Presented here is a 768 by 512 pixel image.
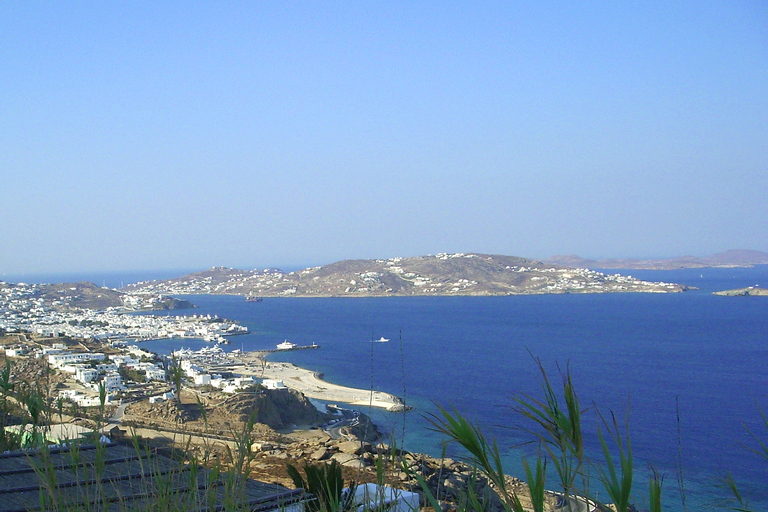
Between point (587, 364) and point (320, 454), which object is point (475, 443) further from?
point (587, 364)

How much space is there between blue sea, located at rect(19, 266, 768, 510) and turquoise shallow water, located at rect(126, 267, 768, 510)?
0.08 metres

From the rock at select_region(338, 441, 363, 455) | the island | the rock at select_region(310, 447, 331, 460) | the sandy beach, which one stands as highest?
the rock at select_region(310, 447, 331, 460)

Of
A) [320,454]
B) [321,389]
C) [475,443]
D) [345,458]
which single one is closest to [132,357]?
[321,389]

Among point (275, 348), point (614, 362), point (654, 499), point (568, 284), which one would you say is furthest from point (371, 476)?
point (568, 284)

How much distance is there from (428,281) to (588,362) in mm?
55984

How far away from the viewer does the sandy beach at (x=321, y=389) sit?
2339 centimetres

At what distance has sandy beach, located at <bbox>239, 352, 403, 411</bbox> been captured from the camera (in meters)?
23.4

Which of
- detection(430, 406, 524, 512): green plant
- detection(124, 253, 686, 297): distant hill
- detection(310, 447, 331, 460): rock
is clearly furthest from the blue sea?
detection(124, 253, 686, 297): distant hill

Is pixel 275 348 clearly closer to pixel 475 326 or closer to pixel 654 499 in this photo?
pixel 475 326

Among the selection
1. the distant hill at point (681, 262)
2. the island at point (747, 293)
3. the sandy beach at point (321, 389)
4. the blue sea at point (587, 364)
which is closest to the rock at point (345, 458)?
the blue sea at point (587, 364)

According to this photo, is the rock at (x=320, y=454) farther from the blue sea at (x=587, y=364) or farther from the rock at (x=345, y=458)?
the blue sea at (x=587, y=364)

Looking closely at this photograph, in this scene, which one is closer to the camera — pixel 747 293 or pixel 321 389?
pixel 321 389

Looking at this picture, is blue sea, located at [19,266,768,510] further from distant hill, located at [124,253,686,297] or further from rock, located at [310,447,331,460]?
distant hill, located at [124,253,686,297]

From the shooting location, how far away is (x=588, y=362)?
98.7 ft
